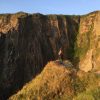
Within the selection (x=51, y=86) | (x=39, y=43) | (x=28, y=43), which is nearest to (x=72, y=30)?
(x=39, y=43)

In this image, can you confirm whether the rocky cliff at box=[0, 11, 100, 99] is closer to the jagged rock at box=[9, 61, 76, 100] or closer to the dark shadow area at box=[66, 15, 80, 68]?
the dark shadow area at box=[66, 15, 80, 68]

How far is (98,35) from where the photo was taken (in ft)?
226

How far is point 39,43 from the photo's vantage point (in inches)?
2670

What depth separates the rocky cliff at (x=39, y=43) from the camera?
2437 inches

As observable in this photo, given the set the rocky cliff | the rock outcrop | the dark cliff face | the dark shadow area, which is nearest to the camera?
the rock outcrop

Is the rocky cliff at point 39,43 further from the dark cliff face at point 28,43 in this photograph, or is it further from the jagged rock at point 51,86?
the jagged rock at point 51,86

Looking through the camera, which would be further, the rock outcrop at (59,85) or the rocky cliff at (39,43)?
the rocky cliff at (39,43)

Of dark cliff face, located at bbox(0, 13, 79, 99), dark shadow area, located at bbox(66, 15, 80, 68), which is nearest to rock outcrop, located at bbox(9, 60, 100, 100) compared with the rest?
dark cliff face, located at bbox(0, 13, 79, 99)

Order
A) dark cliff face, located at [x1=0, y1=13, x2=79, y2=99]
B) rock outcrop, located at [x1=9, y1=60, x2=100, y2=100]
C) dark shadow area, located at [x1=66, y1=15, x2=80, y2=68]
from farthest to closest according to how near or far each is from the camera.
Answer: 1. dark shadow area, located at [x1=66, y1=15, x2=80, y2=68]
2. dark cliff face, located at [x1=0, y1=13, x2=79, y2=99]
3. rock outcrop, located at [x1=9, y1=60, x2=100, y2=100]

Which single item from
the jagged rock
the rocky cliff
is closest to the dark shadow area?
the rocky cliff

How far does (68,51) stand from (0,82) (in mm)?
14893

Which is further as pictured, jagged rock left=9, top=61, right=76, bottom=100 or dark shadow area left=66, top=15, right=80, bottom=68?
dark shadow area left=66, top=15, right=80, bottom=68

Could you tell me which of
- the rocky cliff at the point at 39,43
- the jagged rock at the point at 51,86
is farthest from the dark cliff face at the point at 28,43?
the jagged rock at the point at 51,86

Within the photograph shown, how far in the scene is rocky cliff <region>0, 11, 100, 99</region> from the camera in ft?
203
